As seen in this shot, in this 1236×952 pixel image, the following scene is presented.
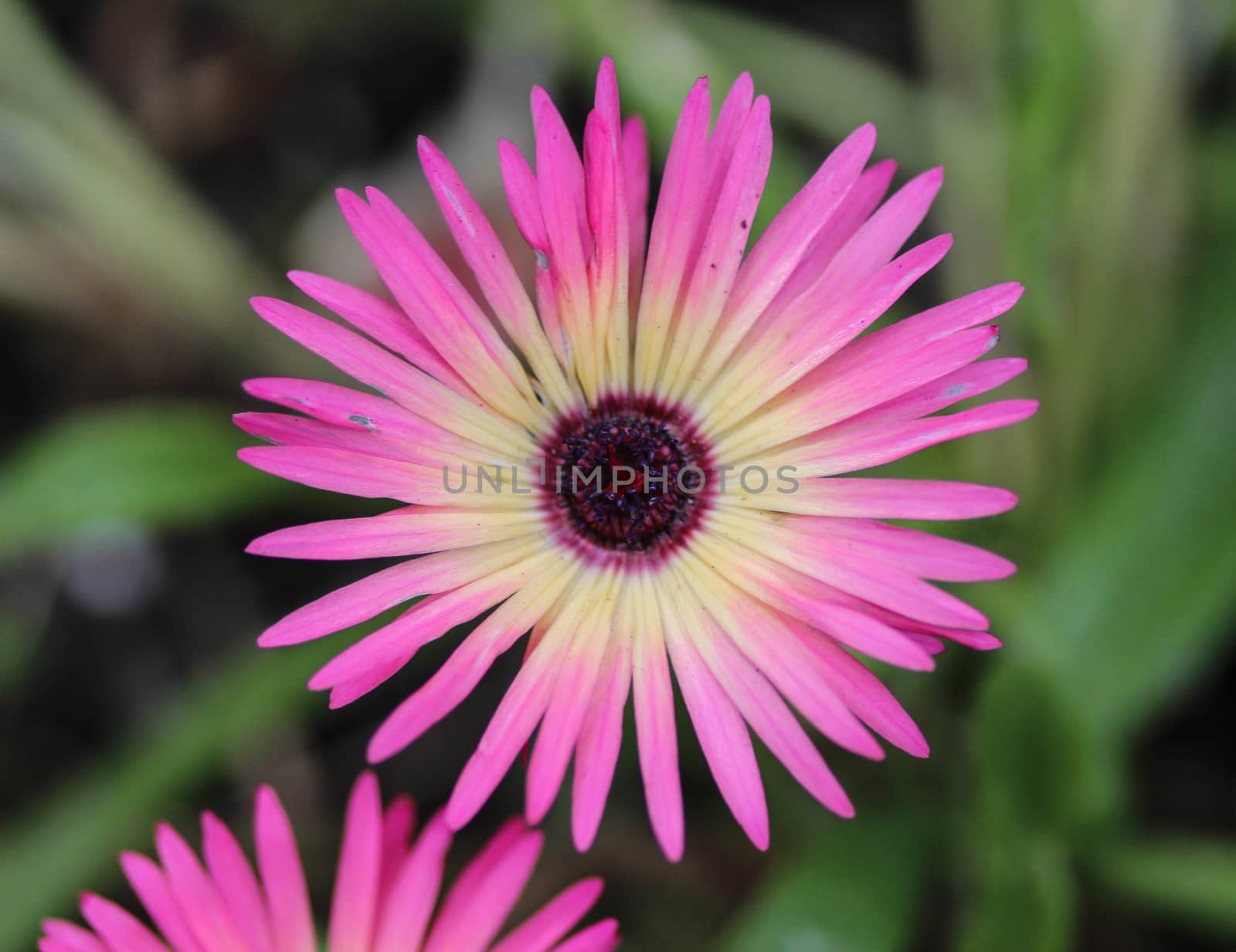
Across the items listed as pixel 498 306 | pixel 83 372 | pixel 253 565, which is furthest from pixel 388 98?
pixel 498 306

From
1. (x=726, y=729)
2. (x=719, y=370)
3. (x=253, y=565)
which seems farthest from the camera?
(x=253, y=565)

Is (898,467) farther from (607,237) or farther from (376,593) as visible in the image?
(376,593)

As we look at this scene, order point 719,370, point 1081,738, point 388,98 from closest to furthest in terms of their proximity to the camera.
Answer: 1. point 719,370
2. point 1081,738
3. point 388,98

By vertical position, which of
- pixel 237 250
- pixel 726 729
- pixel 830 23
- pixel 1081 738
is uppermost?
pixel 237 250

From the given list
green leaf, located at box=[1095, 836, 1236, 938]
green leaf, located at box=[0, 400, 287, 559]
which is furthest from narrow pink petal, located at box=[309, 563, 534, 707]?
green leaf, located at box=[1095, 836, 1236, 938]

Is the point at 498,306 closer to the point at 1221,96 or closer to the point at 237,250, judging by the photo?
the point at 237,250

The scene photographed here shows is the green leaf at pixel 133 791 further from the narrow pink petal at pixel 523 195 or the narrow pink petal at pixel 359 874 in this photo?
the narrow pink petal at pixel 523 195

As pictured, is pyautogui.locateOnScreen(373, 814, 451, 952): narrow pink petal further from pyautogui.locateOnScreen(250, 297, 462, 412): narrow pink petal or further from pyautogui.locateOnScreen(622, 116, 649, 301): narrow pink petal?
pyautogui.locateOnScreen(622, 116, 649, 301): narrow pink petal
